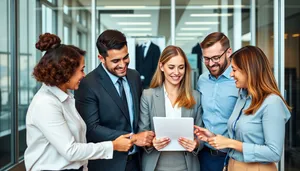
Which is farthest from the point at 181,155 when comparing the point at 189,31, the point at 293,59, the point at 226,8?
the point at 226,8

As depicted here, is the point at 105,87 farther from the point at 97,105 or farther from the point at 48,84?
the point at 48,84

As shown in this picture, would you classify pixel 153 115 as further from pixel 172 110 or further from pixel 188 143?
pixel 188 143

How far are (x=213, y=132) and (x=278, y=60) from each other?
9.24ft

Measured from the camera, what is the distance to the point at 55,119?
1.70 meters

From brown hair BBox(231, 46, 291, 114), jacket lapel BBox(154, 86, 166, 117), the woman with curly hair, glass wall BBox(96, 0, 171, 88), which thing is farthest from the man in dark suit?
glass wall BBox(96, 0, 171, 88)

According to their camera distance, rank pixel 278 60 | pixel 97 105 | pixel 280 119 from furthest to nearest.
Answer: pixel 278 60
pixel 97 105
pixel 280 119

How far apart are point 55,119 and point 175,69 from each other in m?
0.89

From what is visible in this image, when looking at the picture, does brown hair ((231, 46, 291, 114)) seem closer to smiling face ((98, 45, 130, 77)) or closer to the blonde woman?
the blonde woman

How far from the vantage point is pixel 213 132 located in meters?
2.38

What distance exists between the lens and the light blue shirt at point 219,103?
237cm

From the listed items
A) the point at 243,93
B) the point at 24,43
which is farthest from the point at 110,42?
the point at 24,43

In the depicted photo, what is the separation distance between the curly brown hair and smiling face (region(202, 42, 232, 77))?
0.94 metres

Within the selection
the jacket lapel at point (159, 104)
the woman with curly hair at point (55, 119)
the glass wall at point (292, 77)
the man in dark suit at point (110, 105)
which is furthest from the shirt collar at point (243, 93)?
the glass wall at point (292, 77)

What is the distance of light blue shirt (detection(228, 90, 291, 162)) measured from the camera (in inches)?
74.9
